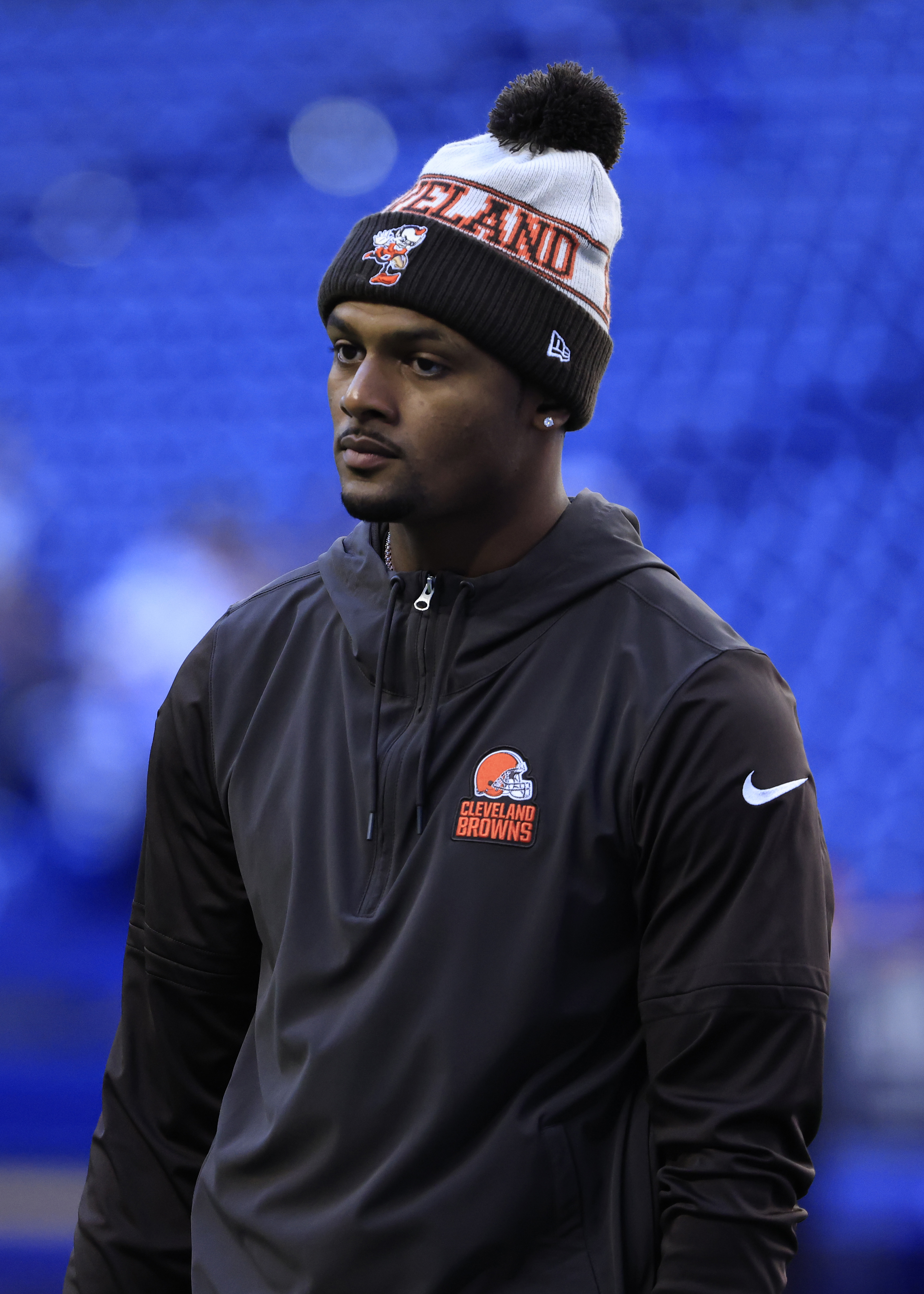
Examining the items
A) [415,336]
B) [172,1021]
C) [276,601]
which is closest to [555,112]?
[415,336]

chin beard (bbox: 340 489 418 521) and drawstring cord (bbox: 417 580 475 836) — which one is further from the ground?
chin beard (bbox: 340 489 418 521)

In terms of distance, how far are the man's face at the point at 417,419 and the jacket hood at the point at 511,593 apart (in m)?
0.06

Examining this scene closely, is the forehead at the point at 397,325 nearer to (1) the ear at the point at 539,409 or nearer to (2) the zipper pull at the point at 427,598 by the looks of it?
(1) the ear at the point at 539,409

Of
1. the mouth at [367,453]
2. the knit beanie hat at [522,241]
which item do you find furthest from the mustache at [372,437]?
the knit beanie hat at [522,241]

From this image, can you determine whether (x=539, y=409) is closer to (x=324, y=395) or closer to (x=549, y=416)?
(x=549, y=416)

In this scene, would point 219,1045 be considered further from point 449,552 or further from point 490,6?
point 490,6

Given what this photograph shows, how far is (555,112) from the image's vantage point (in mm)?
1062

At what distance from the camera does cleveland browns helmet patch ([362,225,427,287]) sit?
100cm

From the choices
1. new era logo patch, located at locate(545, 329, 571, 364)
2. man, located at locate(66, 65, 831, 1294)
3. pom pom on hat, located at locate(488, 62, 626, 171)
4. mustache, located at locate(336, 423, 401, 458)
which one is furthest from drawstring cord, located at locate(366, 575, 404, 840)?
pom pom on hat, located at locate(488, 62, 626, 171)

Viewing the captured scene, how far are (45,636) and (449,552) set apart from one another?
1316mm

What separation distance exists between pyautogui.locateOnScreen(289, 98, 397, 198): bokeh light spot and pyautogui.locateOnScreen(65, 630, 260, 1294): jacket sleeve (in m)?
1.39

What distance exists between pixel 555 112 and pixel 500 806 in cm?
57

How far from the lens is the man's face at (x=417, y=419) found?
967 mm

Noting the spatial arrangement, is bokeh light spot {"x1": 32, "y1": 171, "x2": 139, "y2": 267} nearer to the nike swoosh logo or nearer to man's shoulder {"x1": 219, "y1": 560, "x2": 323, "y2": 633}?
man's shoulder {"x1": 219, "y1": 560, "x2": 323, "y2": 633}
